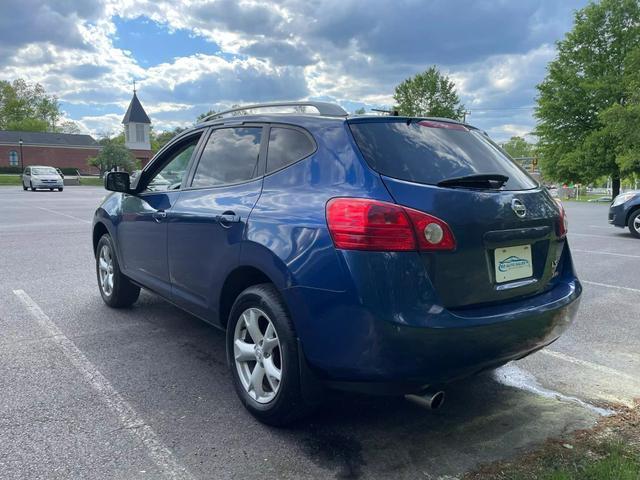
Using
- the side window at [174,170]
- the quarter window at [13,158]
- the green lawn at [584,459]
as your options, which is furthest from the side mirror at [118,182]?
the quarter window at [13,158]

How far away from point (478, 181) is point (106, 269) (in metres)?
3.98

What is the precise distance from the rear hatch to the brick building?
266ft

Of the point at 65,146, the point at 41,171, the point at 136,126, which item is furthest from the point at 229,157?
the point at 136,126

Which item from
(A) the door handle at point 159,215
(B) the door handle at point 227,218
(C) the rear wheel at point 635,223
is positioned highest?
(B) the door handle at point 227,218

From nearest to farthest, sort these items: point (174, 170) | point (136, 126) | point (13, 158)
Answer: point (174, 170) → point (13, 158) → point (136, 126)

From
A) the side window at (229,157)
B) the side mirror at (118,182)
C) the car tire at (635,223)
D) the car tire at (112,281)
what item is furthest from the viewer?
the car tire at (635,223)

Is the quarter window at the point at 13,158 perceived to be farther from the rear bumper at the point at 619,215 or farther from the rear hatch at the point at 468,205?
the rear hatch at the point at 468,205

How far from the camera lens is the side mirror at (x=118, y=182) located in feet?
15.1

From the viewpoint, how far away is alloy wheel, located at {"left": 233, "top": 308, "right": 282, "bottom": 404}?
2998mm

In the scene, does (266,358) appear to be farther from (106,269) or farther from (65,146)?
(65,146)

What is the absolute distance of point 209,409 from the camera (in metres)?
3.26

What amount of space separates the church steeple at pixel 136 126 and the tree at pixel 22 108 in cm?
1826

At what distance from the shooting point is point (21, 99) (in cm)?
9869

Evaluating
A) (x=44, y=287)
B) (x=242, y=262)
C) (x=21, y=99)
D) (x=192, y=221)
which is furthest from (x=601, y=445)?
(x=21, y=99)
